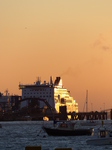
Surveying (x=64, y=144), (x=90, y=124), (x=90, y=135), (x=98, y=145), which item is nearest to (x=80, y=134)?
(x=90, y=135)

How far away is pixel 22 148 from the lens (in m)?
86.2

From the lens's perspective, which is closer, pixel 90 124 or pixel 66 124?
pixel 66 124

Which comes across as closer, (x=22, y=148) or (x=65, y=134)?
(x=22, y=148)

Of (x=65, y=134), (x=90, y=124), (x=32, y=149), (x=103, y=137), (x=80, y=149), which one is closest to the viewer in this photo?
(x=32, y=149)

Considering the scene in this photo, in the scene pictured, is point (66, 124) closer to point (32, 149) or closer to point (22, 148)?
point (22, 148)

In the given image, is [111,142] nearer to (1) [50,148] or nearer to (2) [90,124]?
(1) [50,148]

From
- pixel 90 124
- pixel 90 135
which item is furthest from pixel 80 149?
pixel 90 124

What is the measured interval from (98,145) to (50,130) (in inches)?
1197

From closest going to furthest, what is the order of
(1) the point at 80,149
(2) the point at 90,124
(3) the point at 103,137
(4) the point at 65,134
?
1. (1) the point at 80,149
2. (3) the point at 103,137
3. (4) the point at 65,134
4. (2) the point at 90,124

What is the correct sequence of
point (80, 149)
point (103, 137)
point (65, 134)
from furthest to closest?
1. point (65, 134)
2. point (103, 137)
3. point (80, 149)

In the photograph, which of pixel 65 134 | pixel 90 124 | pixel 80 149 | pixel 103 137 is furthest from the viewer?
pixel 90 124

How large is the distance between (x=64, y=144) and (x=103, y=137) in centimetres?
539

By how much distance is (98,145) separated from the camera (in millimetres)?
87500

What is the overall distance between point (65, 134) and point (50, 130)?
3.30 meters
